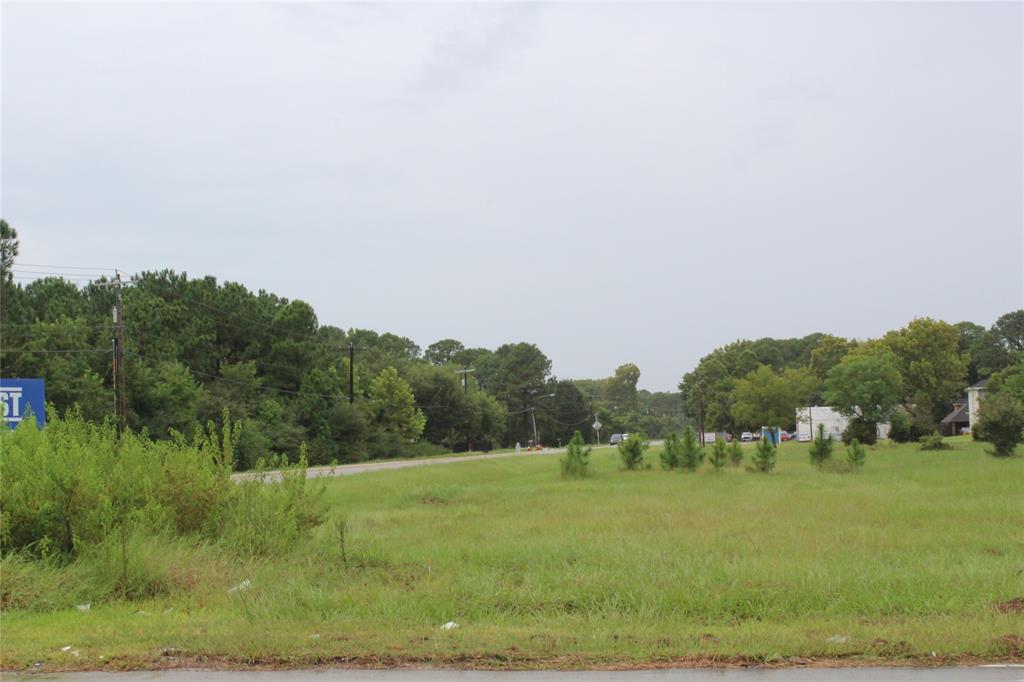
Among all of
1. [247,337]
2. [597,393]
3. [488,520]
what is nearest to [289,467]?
[488,520]

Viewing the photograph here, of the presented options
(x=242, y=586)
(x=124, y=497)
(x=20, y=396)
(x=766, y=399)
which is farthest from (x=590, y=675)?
(x=766, y=399)

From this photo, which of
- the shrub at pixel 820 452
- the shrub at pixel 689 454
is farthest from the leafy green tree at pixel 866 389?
the shrub at pixel 689 454

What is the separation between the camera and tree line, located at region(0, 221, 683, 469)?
4525 centimetres

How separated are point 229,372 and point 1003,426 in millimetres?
45138

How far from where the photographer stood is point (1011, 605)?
367 inches

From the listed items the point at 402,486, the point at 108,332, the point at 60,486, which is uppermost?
the point at 108,332

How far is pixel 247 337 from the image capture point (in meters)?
62.4

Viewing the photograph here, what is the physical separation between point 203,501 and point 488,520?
26.3 ft

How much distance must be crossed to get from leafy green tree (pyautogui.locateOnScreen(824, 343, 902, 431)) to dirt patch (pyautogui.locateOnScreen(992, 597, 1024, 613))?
5238cm

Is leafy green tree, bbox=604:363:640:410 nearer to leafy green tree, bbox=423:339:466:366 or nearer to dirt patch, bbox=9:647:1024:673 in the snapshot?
leafy green tree, bbox=423:339:466:366

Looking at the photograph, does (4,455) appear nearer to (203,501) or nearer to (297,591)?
(203,501)

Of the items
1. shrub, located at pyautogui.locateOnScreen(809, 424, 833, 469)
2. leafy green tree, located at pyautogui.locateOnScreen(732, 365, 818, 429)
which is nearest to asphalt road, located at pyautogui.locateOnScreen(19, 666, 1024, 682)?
shrub, located at pyautogui.locateOnScreen(809, 424, 833, 469)

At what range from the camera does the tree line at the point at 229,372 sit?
45.2 metres

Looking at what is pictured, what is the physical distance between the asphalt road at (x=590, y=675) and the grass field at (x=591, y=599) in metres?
0.30
